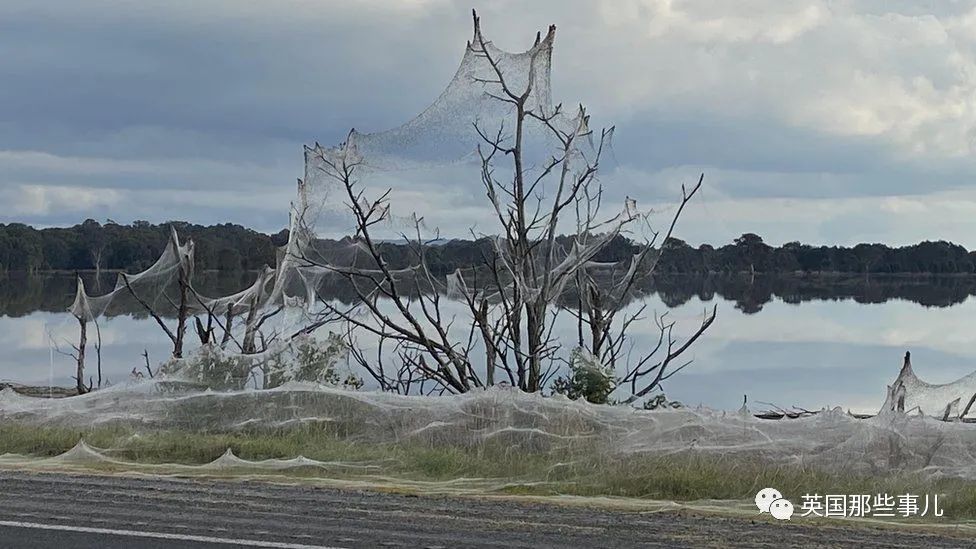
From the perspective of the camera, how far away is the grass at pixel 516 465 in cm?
960

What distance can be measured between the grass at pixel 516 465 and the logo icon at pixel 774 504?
0.50 feet

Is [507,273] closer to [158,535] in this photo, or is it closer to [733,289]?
[158,535]

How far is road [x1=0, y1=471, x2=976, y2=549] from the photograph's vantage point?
7500 millimetres

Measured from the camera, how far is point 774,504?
901 centimetres

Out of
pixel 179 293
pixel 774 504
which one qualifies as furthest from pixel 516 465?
pixel 179 293

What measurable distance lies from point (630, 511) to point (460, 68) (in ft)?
23.7

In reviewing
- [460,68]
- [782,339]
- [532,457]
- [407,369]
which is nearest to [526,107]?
[460,68]

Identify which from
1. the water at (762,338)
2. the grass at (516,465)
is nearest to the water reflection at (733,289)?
the water at (762,338)

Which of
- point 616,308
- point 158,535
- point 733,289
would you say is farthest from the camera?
point 733,289

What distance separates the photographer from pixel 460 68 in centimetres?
1454

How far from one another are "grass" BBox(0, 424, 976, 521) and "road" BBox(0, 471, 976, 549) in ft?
3.41

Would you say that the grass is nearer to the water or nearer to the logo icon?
the logo icon

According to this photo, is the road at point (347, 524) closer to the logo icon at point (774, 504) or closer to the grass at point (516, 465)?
the logo icon at point (774, 504)

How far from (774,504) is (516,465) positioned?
2479mm
